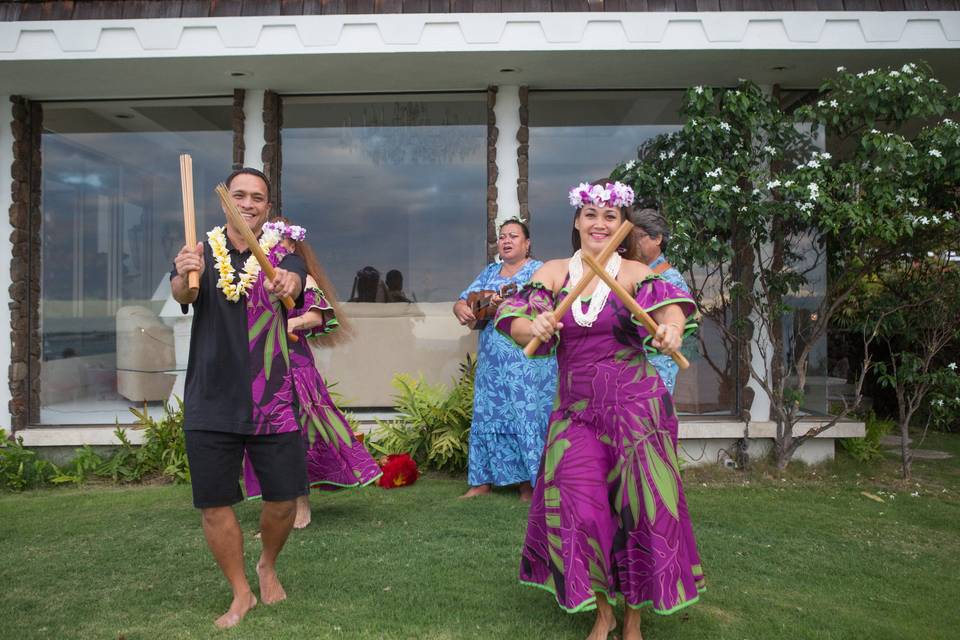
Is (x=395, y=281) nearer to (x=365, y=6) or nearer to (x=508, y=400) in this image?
(x=508, y=400)

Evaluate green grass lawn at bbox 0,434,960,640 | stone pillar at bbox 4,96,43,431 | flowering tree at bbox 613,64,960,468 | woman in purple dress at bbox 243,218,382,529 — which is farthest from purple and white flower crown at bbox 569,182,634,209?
stone pillar at bbox 4,96,43,431

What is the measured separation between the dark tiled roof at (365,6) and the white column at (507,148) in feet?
3.06

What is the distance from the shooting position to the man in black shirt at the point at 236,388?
321 cm

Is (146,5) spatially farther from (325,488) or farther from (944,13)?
(944,13)

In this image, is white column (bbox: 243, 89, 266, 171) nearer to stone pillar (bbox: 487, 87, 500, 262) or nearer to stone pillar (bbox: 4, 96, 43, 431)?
stone pillar (bbox: 4, 96, 43, 431)

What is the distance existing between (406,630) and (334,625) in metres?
0.30

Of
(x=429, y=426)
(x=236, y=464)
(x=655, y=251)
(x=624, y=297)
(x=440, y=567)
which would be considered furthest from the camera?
(x=429, y=426)

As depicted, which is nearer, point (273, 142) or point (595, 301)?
point (595, 301)

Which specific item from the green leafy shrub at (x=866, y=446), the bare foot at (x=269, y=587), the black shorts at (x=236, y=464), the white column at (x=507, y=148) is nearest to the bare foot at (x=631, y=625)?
the black shorts at (x=236, y=464)

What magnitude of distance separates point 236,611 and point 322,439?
5.37 feet

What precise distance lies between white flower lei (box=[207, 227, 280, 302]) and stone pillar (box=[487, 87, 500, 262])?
3.58 m

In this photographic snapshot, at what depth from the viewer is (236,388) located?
3.23m

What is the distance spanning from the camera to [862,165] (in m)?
5.78

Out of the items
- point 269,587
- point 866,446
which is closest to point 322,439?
point 269,587
